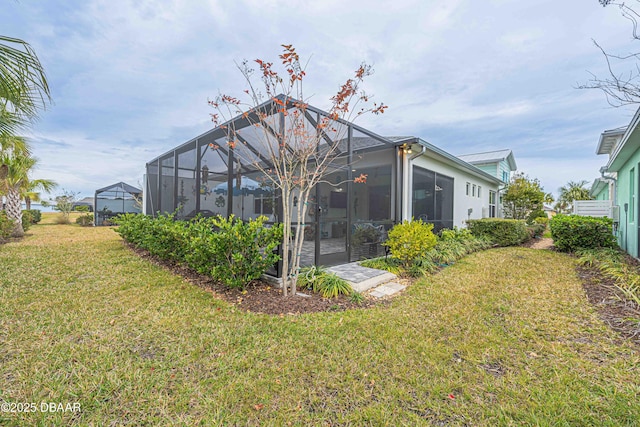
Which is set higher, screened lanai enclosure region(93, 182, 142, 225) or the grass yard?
screened lanai enclosure region(93, 182, 142, 225)

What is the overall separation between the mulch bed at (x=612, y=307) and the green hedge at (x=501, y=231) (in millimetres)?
4522

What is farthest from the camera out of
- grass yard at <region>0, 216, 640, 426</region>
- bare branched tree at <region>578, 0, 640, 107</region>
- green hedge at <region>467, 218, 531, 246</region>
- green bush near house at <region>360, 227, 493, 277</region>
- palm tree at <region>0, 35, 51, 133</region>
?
green hedge at <region>467, 218, 531, 246</region>

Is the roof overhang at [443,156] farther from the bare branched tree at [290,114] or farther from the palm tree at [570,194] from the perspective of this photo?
the palm tree at [570,194]

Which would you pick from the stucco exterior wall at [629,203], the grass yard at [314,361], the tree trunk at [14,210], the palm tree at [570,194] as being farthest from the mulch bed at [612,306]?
the palm tree at [570,194]

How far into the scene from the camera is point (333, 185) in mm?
5484

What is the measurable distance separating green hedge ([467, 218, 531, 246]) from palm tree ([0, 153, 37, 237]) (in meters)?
16.4

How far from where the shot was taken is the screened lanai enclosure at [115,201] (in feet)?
55.4

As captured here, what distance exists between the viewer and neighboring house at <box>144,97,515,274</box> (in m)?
5.22

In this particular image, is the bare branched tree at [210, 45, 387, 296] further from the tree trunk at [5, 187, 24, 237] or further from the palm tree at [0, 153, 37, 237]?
the tree trunk at [5, 187, 24, 237]

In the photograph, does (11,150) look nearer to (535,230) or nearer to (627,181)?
(627,181)

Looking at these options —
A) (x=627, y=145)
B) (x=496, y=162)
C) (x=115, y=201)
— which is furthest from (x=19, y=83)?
(x=496, y=162)

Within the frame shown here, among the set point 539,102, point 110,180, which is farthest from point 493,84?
point 110,180

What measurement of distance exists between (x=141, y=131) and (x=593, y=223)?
16.0m

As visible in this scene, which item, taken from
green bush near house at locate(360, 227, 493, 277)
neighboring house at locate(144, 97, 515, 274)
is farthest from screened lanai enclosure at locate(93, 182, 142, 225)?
green bush near house at locate(360, 227, 493, 277)
